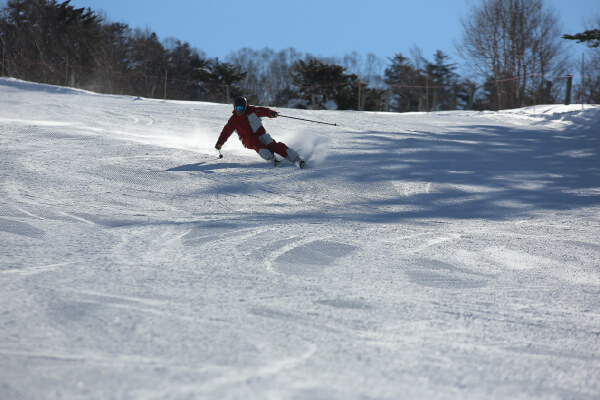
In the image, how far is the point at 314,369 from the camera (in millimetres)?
2326

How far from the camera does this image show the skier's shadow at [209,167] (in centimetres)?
840

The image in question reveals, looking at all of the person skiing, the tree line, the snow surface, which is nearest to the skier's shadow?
the snow surface

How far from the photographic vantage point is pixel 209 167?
8.70 meters

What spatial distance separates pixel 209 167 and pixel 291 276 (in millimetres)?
5267

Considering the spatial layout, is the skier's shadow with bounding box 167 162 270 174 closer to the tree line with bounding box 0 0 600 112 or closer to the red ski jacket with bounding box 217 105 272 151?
the red ski jacket with bounding box 217 105 272 151

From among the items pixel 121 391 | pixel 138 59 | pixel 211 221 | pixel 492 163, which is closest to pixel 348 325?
pixel 121 391

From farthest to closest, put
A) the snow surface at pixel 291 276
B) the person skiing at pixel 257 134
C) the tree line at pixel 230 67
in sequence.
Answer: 1. the tree line at pixel 230 67
2. the person skiing at pixel 257 134
3. the snow surface at pixel 291 276

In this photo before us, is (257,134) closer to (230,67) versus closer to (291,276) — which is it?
(291,276)

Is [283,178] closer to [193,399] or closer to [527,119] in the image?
[193,399]

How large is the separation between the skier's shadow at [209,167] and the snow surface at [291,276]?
0.11ft

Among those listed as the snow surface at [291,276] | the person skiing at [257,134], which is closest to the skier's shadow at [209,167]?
the snow surface at [291,276]

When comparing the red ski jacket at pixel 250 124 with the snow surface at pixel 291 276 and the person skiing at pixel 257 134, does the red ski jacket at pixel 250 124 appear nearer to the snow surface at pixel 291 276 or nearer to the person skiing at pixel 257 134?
the person skiing at pixel 257 134

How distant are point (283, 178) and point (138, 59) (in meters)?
45.4

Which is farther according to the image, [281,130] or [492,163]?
[281,130]
